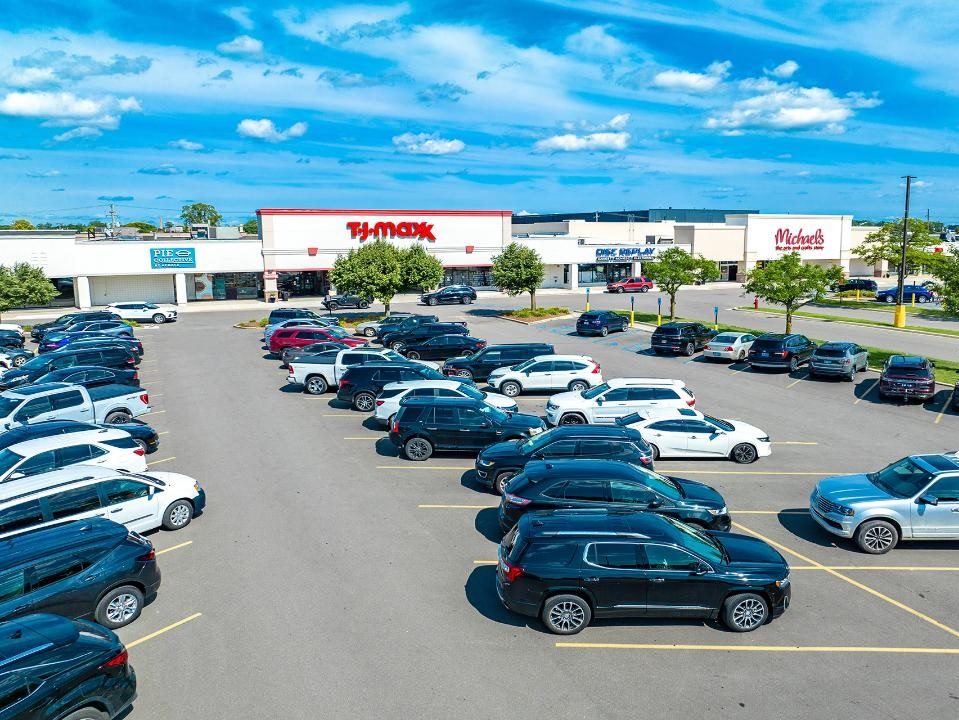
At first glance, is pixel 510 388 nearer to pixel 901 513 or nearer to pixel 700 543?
pixel 901 513

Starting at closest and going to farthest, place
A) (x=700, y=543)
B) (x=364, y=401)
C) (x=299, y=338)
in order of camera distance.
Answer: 1. (x=700, y=543)
2. (x=364, y=401)
3. (x=299, y=338)

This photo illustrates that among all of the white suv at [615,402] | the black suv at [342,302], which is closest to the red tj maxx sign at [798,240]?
the black suv at [342,302]

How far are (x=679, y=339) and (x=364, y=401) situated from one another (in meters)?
16.7

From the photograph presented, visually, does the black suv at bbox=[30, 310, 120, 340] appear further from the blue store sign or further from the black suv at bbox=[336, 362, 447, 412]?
the black suv at bbox=[336, 362, 447, 412]

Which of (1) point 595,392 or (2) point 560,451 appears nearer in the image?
(2) point 560,451

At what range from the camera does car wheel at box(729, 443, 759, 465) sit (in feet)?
59.0

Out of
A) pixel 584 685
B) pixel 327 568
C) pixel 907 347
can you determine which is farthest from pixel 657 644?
pixel 907 347

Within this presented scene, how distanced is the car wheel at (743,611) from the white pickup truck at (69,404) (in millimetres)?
17254

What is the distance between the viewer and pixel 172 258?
56.0 m

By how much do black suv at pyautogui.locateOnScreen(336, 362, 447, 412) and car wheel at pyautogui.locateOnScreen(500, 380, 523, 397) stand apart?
303cm

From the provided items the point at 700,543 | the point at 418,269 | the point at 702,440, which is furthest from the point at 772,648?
the point at 418,269

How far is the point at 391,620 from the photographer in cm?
1031

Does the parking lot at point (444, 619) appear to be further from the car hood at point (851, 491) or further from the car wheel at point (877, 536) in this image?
the car hood at point (851, 491)

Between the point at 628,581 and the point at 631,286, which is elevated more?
the point at 631,286
